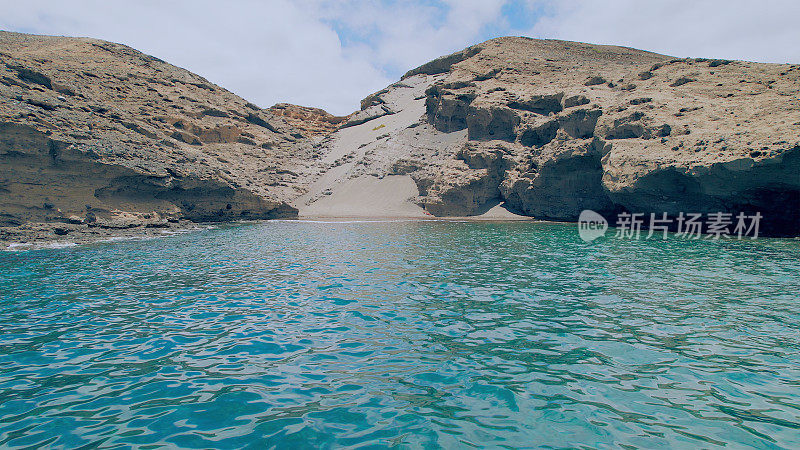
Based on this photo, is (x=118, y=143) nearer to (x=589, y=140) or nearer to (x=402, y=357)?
(x=402, y=357)

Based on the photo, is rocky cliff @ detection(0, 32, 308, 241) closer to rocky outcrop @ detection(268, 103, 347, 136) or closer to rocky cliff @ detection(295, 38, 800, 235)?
rocky cliff @ detection(295, 38, 800, 235)

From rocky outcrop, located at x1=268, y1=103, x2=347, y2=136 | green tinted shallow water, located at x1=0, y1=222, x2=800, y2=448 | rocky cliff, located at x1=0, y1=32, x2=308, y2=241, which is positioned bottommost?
green tinted shallow water, located at x1=0, y1=222, x2=800, y2=448

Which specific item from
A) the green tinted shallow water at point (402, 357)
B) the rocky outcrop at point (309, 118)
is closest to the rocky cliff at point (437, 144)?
the rocky outcrop at point (309, 118)

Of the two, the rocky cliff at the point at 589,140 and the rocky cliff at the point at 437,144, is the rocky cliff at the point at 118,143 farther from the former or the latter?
the rocky cliff at the point at 589,140

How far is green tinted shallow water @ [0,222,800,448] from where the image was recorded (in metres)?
4.00

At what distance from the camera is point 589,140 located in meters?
27.0

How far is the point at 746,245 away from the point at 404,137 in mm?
36144

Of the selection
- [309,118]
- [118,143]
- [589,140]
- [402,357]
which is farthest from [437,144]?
[402,357]

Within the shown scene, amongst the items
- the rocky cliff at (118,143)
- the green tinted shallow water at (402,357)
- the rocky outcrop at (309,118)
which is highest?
the rocky outcrop at (309,118)

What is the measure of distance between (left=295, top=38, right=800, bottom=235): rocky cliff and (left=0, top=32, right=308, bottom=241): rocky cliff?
10345 mm

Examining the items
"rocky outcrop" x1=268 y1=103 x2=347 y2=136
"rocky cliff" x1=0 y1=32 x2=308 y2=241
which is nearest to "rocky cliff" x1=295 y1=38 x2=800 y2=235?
"rocky cliff" x1=0 y1=32 x2=308 y2=241

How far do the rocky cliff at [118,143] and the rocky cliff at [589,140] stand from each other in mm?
10345

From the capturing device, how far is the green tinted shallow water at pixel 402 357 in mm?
3998

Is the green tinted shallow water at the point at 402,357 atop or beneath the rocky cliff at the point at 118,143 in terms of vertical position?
beneath
